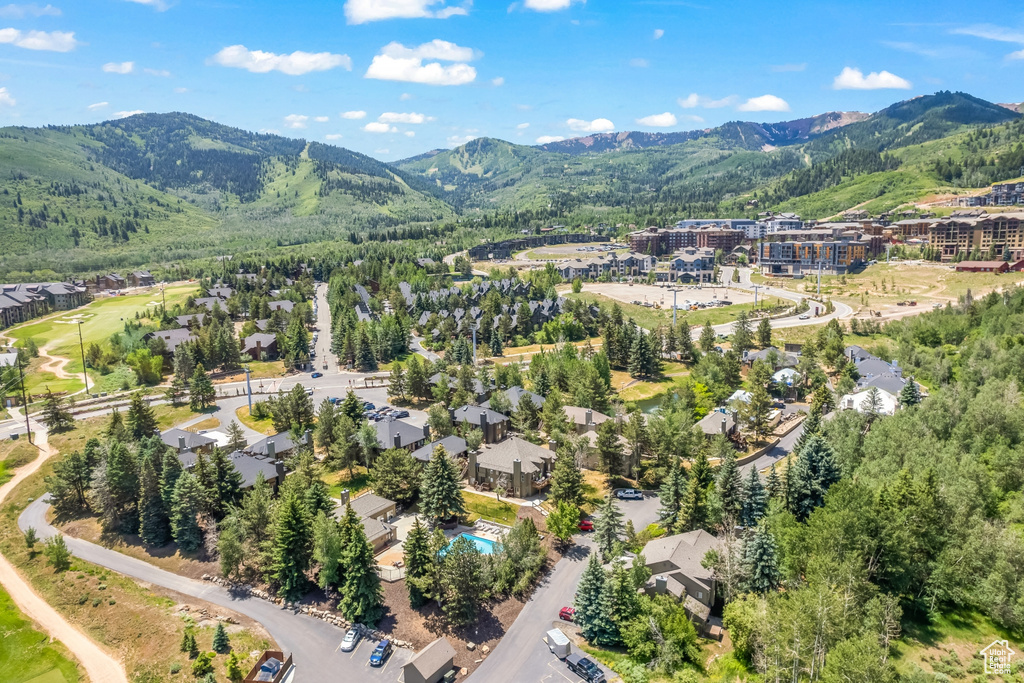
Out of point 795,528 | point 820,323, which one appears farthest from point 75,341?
point 820,323

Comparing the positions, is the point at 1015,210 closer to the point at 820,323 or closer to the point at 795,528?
the point at 820,323

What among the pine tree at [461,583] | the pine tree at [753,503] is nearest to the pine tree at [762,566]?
the pine tree at [753,503]

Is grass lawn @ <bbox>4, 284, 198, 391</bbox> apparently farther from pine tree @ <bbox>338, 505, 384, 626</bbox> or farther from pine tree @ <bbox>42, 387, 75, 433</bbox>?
pine tree @ <bbox>338, 505, 384, 626</bbox>

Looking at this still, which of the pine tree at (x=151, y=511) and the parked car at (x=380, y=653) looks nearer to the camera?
the parked car at (x=380, y=653)

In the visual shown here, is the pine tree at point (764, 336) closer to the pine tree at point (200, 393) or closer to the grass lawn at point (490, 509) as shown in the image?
the grass lawn at point (490, 509)

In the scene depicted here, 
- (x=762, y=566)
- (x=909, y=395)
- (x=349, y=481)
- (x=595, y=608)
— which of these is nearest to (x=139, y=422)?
(x=349, y=481)

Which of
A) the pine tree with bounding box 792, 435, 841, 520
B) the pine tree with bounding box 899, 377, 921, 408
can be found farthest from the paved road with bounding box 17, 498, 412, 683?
the pine tree with bounding box 899, 377, 921, 408

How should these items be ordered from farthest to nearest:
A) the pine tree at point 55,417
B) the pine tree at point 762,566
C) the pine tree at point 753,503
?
the pine tree at point 55,417
the pine tree at point 753,503
the pine tree at point 762,566
